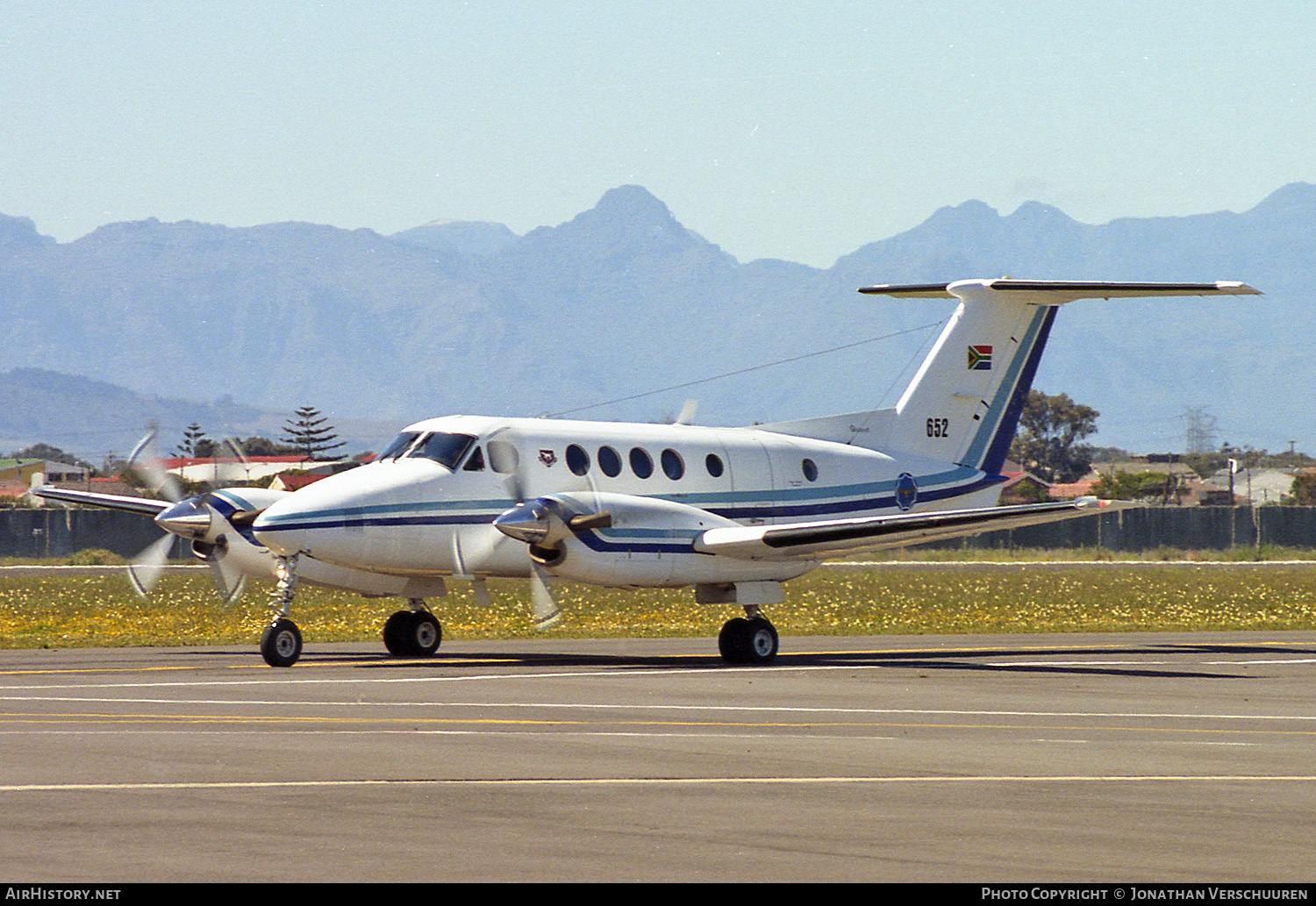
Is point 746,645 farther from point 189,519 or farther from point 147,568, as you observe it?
point 147,568

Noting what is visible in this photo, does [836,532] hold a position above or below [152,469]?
below

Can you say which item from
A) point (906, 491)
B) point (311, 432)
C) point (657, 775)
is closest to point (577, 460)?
point (906, 491)

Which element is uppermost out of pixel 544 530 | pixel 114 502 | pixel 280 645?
pixel 114 502

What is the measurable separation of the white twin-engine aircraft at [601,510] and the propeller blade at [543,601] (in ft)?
0.08

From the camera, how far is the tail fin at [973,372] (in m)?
31.3

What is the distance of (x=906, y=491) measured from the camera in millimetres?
30641

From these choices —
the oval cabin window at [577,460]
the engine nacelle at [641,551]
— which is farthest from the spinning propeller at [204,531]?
the engine nacelle at [641,551]

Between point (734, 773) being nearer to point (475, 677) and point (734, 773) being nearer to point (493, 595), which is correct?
point (475, 677)

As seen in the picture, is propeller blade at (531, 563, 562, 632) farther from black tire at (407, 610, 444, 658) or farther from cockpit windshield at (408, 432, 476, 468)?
black tire at (407, 610, 444, 658)

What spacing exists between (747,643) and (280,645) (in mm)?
6685

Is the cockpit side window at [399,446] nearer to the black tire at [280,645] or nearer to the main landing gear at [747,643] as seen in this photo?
the black tire at [280,645]

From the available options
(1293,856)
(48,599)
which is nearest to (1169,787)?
(1293,856)
